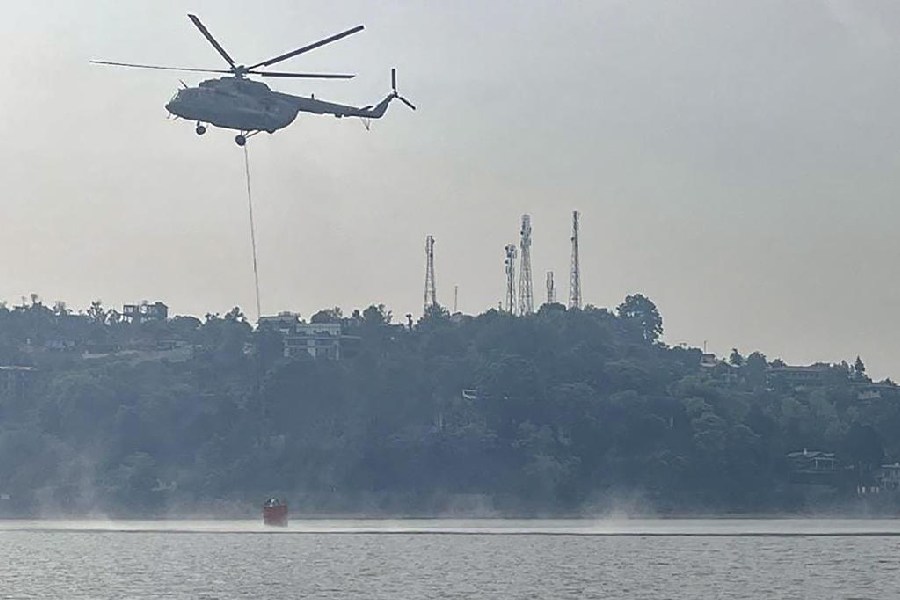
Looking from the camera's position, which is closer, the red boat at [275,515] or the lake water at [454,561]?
the lake water at [454,561]

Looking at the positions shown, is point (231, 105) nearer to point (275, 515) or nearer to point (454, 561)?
point (454, 561)

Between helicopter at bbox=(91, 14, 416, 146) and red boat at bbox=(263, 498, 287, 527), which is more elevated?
helicopter at bbox=(91, 14, 416, 146)

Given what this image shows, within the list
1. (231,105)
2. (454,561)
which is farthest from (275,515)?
(231,105)

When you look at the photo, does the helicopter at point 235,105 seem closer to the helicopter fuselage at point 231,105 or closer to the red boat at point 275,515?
the helicopter fuselage at point 231,105

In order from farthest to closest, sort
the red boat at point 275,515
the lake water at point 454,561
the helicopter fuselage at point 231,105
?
the red boat at point 275,515, the helicopter fuselage at point 231,105, the lake water at point 454,561

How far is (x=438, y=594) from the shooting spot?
103m

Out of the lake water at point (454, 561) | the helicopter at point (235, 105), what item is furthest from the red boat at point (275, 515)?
the helicopter at point (235, 105)

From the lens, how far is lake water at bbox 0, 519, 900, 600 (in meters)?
106

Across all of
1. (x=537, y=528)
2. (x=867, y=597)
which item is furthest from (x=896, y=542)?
(x=867, y=597)

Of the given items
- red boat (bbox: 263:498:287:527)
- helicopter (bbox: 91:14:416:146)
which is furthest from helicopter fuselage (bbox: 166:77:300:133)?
red boat (bbox: 263:498:287:527)

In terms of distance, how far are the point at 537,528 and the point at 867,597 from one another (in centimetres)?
7690

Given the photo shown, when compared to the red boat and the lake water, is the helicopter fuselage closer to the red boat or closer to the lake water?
the lake water

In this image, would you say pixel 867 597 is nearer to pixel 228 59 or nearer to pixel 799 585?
pixel 799 585

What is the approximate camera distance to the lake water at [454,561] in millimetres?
106312
